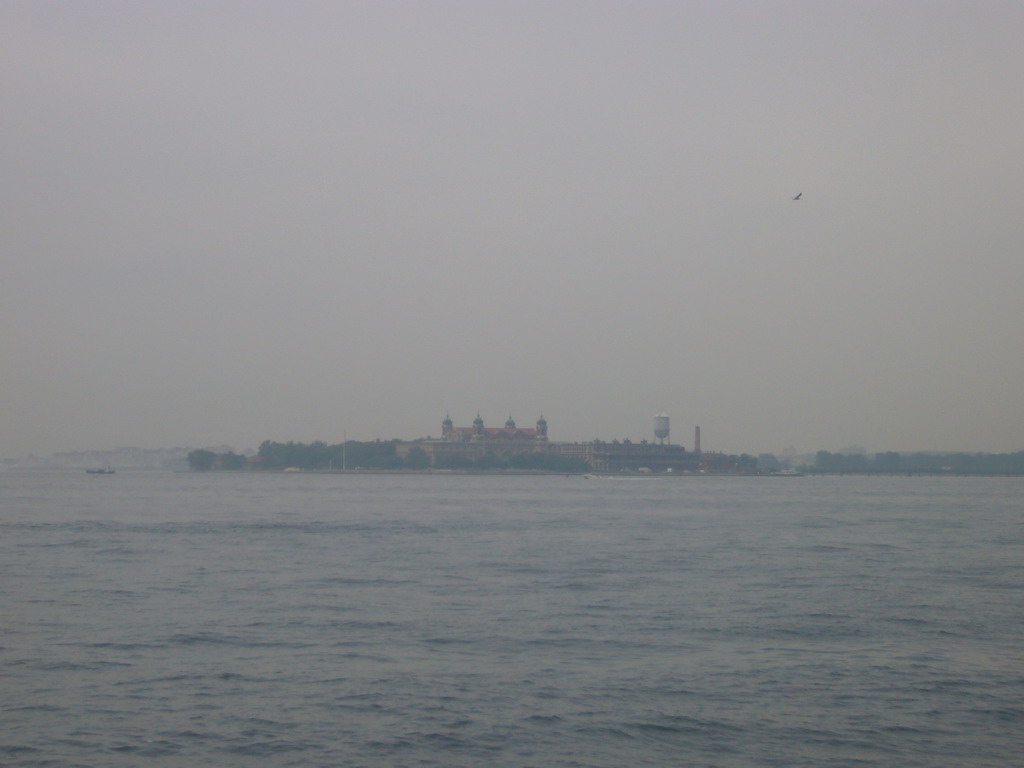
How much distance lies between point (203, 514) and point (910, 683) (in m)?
45.2

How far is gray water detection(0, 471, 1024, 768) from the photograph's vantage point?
42.1 feet

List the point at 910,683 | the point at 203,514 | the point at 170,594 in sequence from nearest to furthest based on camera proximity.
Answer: the point at 910,683
the point at 170,594
the point at 203,514

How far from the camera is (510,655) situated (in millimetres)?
17422

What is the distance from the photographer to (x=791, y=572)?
2894 cm

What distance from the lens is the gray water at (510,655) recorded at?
42.1 ft

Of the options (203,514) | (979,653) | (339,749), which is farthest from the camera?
(203,514)

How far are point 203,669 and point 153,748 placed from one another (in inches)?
151

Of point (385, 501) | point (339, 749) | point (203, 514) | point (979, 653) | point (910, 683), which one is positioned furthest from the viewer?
point (385, 501)

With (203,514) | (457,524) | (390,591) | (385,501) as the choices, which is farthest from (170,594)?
(385,501)

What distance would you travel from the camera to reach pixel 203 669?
53.7 feet

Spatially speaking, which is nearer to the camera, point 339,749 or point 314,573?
point 339,749

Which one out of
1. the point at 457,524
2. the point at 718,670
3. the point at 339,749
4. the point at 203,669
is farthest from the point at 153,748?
the point at 457,524

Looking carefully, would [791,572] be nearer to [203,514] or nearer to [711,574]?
[711,574]

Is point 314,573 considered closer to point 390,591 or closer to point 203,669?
point 390,591
